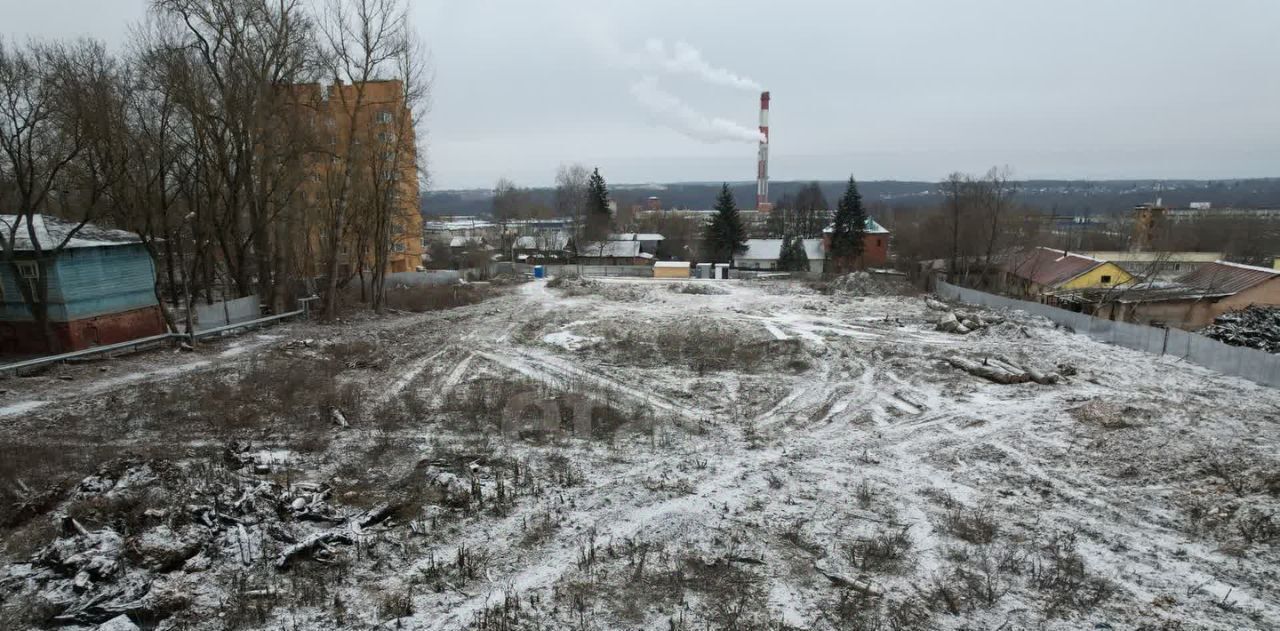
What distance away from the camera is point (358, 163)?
902 inches

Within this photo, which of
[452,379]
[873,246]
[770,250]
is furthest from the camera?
[770,250]

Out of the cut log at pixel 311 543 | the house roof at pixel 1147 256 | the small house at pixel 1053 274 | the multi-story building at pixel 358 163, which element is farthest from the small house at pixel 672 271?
the cut log at pixel 311 543

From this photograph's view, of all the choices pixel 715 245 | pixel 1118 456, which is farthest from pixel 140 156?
pixel 715 245

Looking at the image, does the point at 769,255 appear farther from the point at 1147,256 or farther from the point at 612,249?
the point at 1147,256

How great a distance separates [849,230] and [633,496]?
4574 cm

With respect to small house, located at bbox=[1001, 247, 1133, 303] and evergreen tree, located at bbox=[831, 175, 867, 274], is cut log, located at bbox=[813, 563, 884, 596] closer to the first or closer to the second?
small house, located at bbox=[1001, 247, 1133, 303]

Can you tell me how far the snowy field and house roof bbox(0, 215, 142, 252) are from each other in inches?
146

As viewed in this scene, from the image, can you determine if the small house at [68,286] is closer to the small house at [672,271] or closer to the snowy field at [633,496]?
the snowy field at [633,496]

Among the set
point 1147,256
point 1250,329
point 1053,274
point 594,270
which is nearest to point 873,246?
point 1147,256

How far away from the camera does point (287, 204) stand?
2216cm

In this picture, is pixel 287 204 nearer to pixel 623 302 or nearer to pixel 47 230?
pixel 47 230

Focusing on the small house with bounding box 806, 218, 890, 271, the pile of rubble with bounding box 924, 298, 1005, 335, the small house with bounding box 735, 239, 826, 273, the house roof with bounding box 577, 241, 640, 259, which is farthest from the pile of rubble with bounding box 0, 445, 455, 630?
the small house with bounding box 806, 218, 890, 271

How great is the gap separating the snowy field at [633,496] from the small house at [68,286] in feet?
8.24

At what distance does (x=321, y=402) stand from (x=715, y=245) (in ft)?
143
